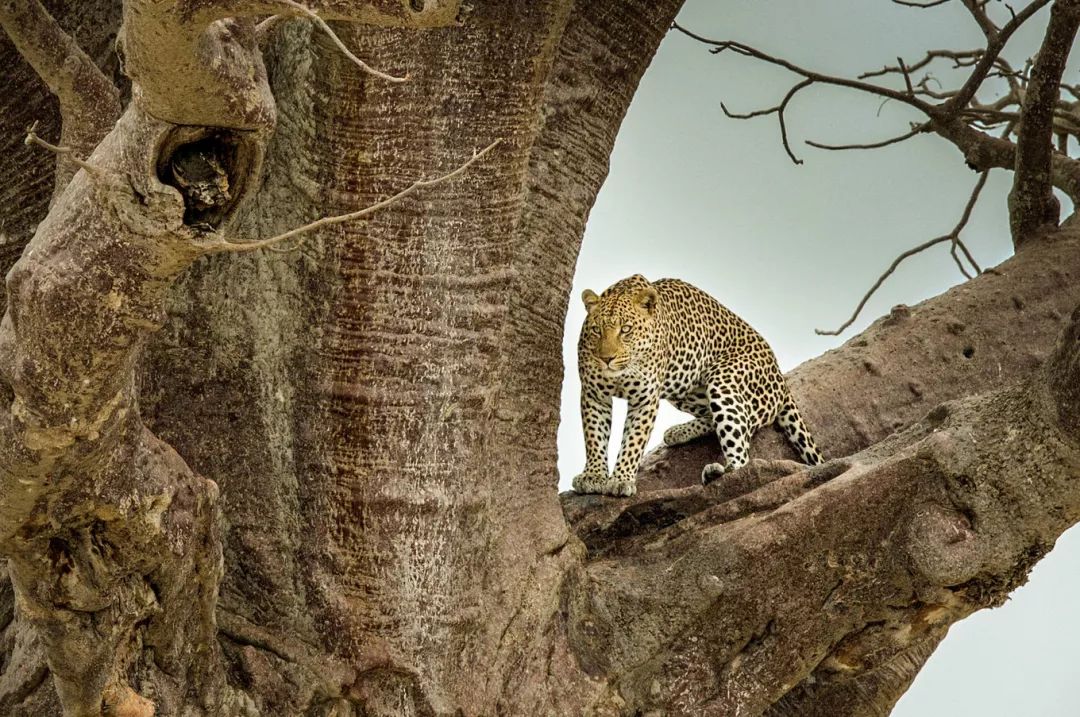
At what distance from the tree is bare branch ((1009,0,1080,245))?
1452 millimetres

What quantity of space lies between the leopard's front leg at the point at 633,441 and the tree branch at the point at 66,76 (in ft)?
7.66

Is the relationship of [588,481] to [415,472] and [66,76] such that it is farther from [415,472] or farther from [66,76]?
[66,76]

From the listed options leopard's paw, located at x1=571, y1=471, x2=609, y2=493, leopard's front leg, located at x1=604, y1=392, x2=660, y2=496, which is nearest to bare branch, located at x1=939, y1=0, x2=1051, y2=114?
leopard's front leg, located at x1=604, y1=392, x2=660, y2=496

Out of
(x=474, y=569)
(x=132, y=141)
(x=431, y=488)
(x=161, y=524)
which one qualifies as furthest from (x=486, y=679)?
(x=132, y=141)

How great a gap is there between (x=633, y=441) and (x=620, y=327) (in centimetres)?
44

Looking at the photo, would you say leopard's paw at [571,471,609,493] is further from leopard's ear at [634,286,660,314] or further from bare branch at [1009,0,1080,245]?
bare branch at [1009,0,1080,245]

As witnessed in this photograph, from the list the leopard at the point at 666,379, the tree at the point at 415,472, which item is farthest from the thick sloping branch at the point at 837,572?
the leopard at the point at 666,379

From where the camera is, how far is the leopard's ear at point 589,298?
5750 millimetres

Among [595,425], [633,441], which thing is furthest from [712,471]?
[595,425]

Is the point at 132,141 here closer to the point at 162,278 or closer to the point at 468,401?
the point at 162,278

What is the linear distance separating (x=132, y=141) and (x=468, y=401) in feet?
4.38

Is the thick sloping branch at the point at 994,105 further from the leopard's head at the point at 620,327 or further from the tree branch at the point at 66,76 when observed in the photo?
the tree branch at the point at 66,76

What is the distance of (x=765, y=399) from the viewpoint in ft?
18.0

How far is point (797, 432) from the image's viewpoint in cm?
543
